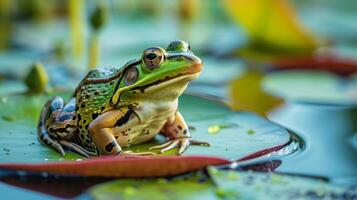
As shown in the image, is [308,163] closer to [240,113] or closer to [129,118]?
[240,113]

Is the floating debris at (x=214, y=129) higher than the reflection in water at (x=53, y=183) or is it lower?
higher

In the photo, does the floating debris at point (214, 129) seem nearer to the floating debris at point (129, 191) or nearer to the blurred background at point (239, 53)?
the blurred background at point (239, 53)

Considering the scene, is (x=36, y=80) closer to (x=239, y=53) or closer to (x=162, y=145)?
(x=162, y=145)

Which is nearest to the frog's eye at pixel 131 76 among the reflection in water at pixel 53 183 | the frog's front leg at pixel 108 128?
the frog's front leg at pixel 108 128

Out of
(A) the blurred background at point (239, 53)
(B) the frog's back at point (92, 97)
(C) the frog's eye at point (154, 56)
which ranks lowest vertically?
(A) the blurred background at point (239, 53)

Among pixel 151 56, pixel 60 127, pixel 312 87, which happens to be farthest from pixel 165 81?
pixel 312 87

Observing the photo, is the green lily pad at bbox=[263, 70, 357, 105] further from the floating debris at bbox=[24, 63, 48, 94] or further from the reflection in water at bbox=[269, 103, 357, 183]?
the floating debris at bbox=[24, 63, 48, 94]
